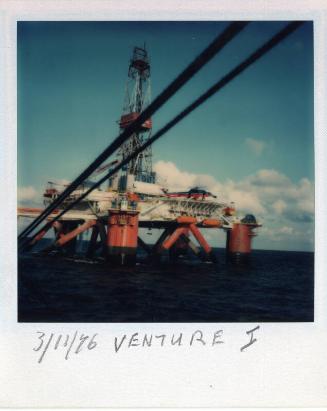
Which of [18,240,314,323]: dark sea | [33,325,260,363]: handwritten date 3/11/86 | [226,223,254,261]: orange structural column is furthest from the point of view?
[226,223,254,261]: orange structural column

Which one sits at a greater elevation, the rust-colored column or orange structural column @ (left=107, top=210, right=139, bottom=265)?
orange structural column @ (left=107, top=210, right=139, bottom=265)

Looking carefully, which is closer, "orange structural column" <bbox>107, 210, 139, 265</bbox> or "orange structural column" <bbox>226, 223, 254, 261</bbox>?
"orange structural column" <bbox>107, 210, 139, 265</bbox>

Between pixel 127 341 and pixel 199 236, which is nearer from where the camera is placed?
pixel 127 341

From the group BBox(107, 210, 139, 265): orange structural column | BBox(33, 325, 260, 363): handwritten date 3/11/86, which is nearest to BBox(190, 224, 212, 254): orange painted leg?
BBox(107, 210, 139, 265): orange structural column

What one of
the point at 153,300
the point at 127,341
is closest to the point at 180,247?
the point at 153,300

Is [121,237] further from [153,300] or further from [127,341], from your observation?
[127,341]

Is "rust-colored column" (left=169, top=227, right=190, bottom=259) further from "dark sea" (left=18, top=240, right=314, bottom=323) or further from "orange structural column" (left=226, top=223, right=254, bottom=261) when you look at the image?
"dark sea" (left=18, top=240, right=314, bottom=323)

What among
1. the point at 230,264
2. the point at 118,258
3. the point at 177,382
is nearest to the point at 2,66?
the point at 177,382
